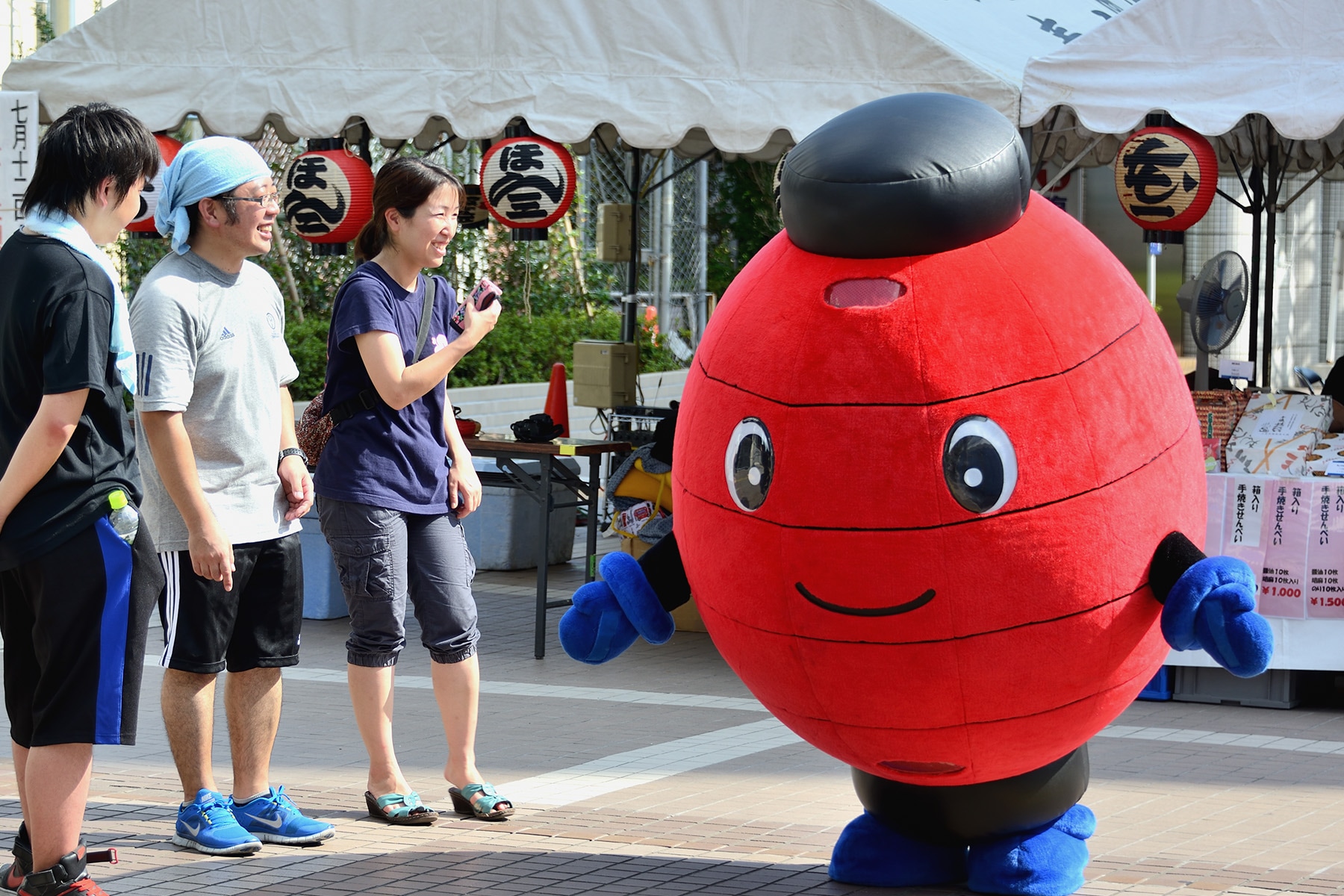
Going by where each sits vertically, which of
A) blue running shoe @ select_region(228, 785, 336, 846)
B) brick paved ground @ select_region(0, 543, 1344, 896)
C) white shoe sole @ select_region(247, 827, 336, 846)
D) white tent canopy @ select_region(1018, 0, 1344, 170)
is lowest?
brick paved ground @ select_region(0, 543, 1344, 896)

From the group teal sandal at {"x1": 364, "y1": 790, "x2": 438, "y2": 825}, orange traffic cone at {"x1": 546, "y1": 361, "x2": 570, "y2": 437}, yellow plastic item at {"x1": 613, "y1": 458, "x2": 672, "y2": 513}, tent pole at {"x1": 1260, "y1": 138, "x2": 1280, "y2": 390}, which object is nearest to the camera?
teal sandal at {"x1": 364, "y1": 790, "x2": 438, "y2": 825}

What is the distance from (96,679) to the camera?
3.95 m

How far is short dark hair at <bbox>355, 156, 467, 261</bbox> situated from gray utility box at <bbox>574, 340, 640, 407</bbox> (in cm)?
563

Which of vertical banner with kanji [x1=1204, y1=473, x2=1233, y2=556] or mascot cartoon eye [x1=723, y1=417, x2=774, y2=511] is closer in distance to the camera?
mascot cartoon eye [x1=723, y1=417, x2=774, y2=511]

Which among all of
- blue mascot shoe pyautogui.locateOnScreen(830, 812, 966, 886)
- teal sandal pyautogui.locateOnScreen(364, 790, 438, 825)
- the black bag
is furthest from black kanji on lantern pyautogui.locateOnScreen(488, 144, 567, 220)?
blue mascot shoe pyautogui.locateOnScreen(830, 812, 966, 886)

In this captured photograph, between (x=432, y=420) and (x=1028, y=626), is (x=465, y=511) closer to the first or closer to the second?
(x=432, y=420)

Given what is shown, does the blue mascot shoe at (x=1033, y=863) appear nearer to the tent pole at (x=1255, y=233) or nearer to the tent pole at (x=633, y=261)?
the tent pole at (x=633, y=261)

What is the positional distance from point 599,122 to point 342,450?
3.59 metres

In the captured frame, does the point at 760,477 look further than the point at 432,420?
No

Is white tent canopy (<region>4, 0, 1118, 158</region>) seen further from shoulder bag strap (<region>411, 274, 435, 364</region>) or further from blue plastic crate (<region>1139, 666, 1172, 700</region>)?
shoulder bag strap (<region>411, 274, 435, 364</region>)

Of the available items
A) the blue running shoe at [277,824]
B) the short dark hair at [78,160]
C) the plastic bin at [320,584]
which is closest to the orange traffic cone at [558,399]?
the plastic bin at [320,584]

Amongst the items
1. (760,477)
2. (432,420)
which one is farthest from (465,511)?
(760,477)

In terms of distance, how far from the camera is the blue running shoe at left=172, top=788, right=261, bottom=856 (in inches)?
181

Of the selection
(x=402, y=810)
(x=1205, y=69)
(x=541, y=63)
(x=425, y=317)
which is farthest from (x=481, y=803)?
(x=1205, y=69)
